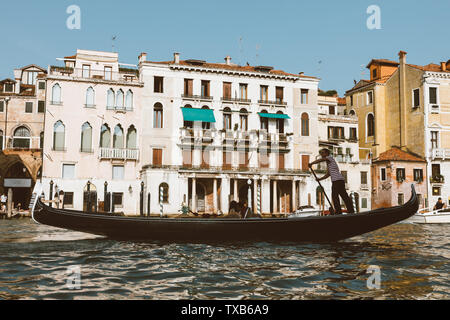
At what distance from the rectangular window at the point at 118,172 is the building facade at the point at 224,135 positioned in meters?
1.54

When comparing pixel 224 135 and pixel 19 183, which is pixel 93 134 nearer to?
pixel 19 183

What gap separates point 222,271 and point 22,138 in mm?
28492

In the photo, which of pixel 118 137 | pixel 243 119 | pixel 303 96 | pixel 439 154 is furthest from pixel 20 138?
pixel 439 154

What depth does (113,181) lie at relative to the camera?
29.9 m

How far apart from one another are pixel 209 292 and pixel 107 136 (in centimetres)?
2627

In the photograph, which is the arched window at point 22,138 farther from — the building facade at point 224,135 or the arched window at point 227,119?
the arched window at point 227,119

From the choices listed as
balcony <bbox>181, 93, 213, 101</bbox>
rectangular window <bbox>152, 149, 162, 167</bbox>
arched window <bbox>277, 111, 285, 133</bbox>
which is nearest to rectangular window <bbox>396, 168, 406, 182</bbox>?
arched window <bbox>277, 111, 285, 133</bbox>

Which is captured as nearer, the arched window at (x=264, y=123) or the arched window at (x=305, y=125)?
the arched window at (x=264, y=123)

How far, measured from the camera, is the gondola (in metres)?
10.6

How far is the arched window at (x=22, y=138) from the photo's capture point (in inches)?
1236

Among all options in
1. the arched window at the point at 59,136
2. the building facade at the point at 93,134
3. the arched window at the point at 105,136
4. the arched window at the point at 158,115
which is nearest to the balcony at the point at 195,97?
the arched window at the point at 158,115

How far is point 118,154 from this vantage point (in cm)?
3014
